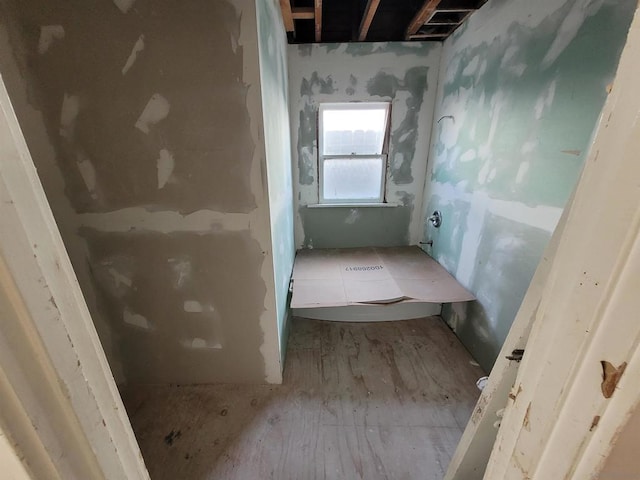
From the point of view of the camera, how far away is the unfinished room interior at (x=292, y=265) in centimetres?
35

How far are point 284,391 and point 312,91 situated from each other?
2602 mm

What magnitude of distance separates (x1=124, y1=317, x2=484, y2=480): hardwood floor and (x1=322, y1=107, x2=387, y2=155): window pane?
1.96m

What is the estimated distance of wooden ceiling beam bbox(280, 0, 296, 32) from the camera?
5.78ft

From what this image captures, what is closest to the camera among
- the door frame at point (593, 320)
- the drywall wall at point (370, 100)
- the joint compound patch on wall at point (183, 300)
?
the door frame at point (593, 320)

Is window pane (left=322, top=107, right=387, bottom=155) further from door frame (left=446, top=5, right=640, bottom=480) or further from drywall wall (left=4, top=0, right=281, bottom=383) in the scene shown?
door frame (left=446, top=5, right=640, bottom=480)

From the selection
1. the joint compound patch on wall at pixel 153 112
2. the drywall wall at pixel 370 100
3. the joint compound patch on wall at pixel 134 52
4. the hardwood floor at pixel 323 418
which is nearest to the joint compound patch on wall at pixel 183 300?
the hardwood floor at pixel 323 418

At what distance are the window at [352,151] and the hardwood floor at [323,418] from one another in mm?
1637

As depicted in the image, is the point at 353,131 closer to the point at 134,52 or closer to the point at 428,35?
the point at 428,35

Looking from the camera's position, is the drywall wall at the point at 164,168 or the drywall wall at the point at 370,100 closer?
the drywall wall at the point at 164,168

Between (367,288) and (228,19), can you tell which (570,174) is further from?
(228,19)

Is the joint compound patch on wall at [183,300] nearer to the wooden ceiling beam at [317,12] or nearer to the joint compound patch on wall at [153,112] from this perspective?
the joint compound patch on wall at [153,112]

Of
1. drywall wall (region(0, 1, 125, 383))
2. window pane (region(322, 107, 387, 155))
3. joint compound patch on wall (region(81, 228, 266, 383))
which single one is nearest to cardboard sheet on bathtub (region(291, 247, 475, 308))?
joint compound patch on wall (region(81, 228, 266, 383))

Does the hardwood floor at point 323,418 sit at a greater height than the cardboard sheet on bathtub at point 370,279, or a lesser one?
lesser

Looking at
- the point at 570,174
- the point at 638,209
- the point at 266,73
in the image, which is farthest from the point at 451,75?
the point at 638,209
